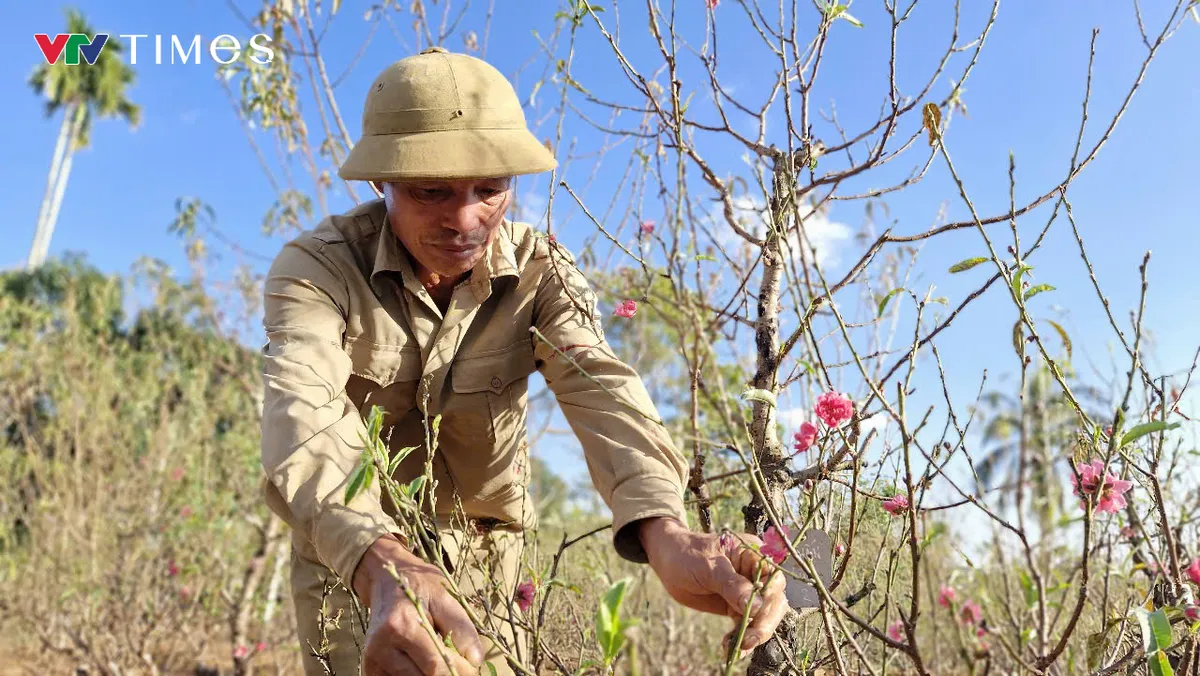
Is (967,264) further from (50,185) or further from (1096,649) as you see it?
(50,185)

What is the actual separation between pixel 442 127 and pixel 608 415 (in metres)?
0.72

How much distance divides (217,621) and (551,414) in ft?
9.69

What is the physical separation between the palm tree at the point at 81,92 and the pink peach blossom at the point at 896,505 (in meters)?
31.6

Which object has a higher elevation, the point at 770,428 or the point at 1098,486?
the point at 770,428

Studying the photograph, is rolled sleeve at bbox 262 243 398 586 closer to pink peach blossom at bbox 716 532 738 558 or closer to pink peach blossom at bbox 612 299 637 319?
pink peach blossom at bbox 716 532 738 558

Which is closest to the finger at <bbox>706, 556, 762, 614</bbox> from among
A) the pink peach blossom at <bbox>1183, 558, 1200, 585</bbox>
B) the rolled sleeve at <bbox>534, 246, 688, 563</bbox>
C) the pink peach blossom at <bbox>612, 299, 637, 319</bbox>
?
the rolled sleeve at <bbox>534, 246, 688, 563</bbox>

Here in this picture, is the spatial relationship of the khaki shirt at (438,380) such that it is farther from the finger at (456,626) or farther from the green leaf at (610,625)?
the green leaf at (610,625)

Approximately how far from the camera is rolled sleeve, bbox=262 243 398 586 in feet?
4.66

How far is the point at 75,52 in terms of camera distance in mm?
24984

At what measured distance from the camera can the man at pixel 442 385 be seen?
1.39 meters

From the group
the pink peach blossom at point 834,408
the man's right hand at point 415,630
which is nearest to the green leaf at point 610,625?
the man's right hand at point 415,630

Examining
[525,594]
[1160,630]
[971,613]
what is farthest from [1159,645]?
[971,613]

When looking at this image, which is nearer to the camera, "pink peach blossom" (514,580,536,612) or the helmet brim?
the helmet brim

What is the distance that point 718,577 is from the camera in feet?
Result: 4.54
